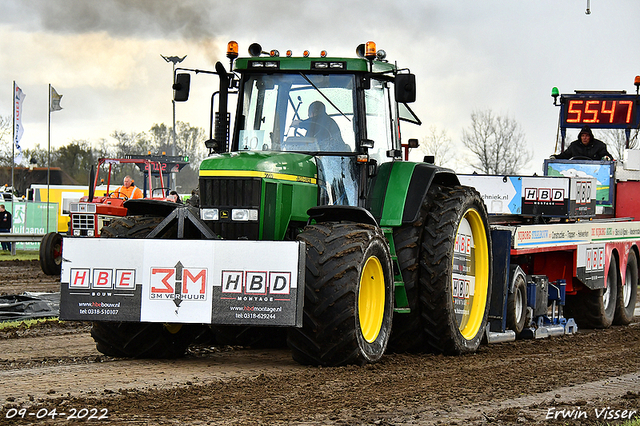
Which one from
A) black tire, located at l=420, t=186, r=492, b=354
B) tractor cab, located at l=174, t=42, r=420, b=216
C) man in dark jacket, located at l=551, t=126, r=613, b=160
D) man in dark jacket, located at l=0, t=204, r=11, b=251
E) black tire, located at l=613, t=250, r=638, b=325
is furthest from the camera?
man in dark jacket, located at l=0, t=204, r=11, b=251

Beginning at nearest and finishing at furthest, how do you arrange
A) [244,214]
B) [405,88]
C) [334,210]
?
[334,210] → [244,214] → [405,88]

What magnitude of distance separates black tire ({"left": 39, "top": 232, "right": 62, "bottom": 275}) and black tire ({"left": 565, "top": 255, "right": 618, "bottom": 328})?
11.0 meters

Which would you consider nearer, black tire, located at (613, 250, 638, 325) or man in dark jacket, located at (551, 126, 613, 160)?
black tire, located at (613, 250, 638, 325)

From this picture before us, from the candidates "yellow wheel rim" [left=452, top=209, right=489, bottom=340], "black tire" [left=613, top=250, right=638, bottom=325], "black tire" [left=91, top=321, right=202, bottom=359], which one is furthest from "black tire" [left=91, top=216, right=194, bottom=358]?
"black tire" [left=613, top=250, right=638, bottom=325]

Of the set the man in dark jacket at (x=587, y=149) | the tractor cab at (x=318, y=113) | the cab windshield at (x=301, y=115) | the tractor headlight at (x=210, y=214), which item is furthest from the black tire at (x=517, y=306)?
the man in dark jacket at (x=587, y=149)

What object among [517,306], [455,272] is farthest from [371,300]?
[517,306]

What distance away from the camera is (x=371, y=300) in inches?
316

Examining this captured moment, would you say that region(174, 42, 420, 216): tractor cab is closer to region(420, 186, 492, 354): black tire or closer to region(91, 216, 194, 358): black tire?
region(420, 186, 492, 354): black tire

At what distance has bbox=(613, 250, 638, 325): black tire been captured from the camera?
13.8m

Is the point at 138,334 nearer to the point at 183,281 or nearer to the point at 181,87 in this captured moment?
the point at 183,281

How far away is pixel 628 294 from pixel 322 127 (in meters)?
7.76

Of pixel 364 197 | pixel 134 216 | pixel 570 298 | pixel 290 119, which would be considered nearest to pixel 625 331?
pixel 570 298

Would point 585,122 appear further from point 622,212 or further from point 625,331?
point 625,331

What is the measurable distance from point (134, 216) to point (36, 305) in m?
4.31
